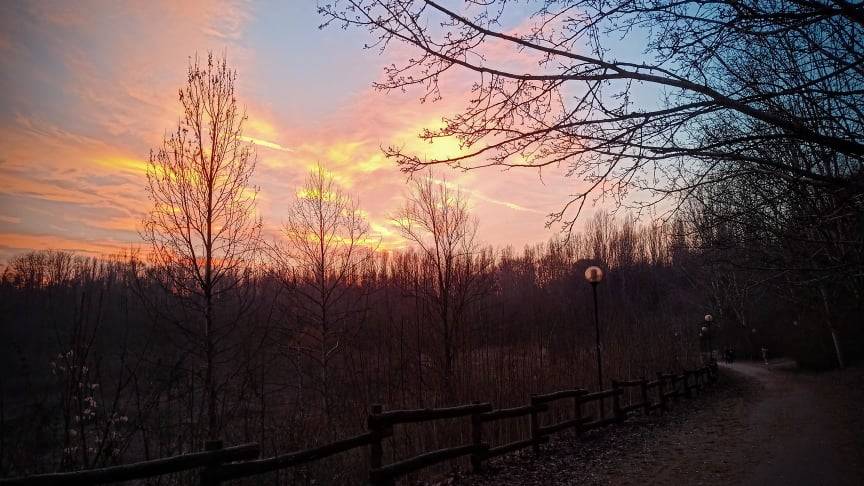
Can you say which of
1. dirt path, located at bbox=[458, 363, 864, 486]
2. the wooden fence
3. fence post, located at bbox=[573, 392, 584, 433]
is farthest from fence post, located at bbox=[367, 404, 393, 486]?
fence post, located at bbox=[573, 392, 584, 433]

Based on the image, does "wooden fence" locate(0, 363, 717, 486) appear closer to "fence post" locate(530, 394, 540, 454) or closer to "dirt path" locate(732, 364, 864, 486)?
"fence post" locate(530, 394, 540, 454)

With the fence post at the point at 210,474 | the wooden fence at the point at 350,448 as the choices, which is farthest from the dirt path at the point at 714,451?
the fence post at the point at 210,474

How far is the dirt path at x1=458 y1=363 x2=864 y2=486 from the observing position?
765 cm

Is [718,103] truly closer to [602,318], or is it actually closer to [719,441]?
[719,441]

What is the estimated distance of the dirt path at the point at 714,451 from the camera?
301 inches

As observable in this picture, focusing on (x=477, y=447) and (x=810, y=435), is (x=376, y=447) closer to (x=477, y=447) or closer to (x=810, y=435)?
(x=477, y=447)

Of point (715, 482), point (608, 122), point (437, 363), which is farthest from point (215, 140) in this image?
point (715, 482)

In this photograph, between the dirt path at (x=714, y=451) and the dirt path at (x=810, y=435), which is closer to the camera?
the dirt path at (x=810, y=435)

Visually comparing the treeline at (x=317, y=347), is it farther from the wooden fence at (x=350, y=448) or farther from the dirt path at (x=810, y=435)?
the dirt path at (x=810, y=435)

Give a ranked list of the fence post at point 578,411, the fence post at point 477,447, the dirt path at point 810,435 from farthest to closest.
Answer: the fence post at point 578,411, the fence post at point 477,447, the dirt path at point 810,435

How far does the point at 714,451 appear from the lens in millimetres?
9477

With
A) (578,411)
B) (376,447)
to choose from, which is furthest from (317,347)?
(376,447)

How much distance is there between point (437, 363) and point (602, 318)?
11.0 m

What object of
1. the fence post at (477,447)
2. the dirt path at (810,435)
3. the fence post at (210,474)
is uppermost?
the fence post at (210,474)
